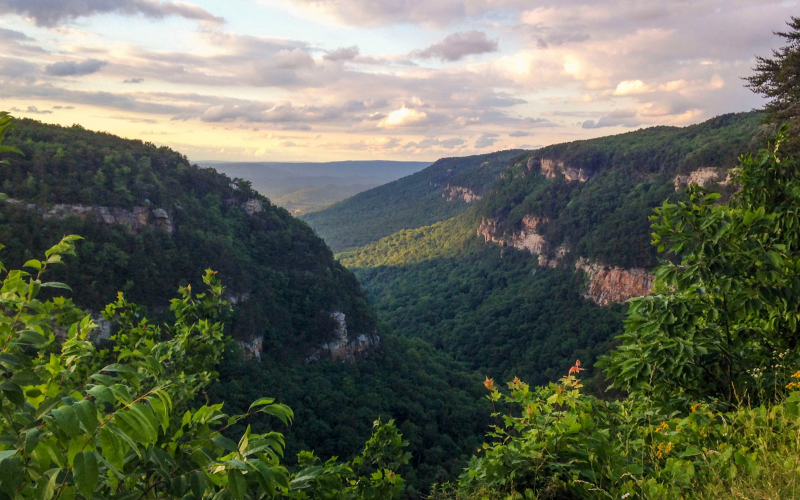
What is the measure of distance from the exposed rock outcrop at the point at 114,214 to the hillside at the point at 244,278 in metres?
0.13

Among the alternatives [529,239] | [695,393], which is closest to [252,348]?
[695,393]

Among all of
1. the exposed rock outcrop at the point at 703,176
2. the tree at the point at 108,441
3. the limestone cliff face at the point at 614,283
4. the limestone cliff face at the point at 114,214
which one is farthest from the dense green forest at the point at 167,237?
the exposed rock outcrop at the point at 703,176

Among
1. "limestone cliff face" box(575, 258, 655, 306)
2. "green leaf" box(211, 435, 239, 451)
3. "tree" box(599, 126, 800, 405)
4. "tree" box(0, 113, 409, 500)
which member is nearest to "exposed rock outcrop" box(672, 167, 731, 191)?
"limestone cliff face" box(575, 258, 655, 306)

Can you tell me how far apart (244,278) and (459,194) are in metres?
142

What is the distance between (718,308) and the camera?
604 centimetres

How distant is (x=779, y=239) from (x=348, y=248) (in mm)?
170218

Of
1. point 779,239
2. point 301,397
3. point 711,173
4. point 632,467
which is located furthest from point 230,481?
point 711,173

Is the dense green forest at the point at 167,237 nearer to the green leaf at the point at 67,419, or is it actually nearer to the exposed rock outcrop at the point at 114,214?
the exposed rock outcrop at the point at 114,214

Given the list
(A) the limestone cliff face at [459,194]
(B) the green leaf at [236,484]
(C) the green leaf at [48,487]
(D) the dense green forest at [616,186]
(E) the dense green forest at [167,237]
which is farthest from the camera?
(A) the limestone cliff face at [459,194]

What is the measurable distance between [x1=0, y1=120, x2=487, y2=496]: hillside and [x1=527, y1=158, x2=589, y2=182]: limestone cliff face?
7195 cm

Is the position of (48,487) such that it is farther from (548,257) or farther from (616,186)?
(616,186)

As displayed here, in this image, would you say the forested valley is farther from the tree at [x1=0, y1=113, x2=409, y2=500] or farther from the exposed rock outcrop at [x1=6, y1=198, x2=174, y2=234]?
the exposed rock outcrop at [x1=6, y1=198, x2=174, y2=234]

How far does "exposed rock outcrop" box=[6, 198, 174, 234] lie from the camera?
41.8m

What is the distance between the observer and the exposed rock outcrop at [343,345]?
62156 millimetres
